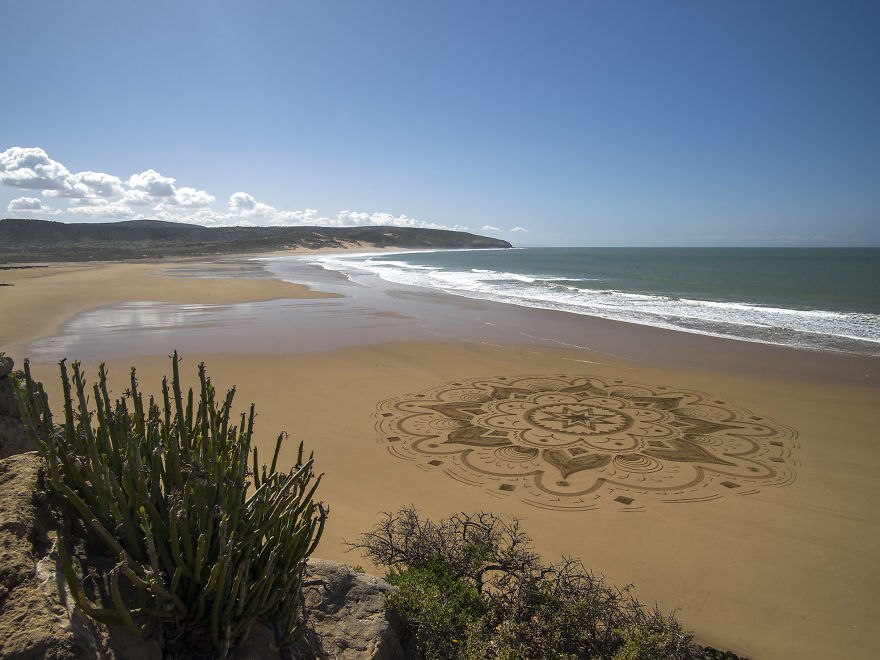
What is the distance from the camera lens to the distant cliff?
63.6 meters

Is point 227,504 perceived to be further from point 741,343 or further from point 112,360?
point 741,343

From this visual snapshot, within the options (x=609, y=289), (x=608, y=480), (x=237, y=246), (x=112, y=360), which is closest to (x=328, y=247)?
(x=237, y=246)

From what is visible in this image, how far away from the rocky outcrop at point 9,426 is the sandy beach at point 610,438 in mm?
2359

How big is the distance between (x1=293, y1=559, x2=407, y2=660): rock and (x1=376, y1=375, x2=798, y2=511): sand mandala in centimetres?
277

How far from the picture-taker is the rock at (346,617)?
2.56 metres

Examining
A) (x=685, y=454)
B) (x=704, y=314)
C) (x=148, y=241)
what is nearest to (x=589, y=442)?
(x=685, y=454)

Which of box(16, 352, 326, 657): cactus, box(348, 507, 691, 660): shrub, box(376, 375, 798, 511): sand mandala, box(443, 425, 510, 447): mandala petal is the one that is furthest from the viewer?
box(443, 425, 510, 447): mandala petal

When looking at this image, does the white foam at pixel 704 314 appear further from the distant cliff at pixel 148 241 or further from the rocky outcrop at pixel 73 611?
the distant cliff at pixel 148 241

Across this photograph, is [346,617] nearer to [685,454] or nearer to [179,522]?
[179,522]

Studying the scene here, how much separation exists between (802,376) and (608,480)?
745cm

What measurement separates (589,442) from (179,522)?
568 cm

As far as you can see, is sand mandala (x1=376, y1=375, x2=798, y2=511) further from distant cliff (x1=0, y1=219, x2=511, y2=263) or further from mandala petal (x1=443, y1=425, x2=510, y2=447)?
distant cliff (x1=0, y1=219, x2=511, y2=263)

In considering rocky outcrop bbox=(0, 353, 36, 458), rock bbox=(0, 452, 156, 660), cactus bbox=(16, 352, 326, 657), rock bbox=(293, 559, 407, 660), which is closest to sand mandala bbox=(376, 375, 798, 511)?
rock bbox=(293, 559, 407, 660)

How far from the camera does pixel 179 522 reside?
85.8 inches
